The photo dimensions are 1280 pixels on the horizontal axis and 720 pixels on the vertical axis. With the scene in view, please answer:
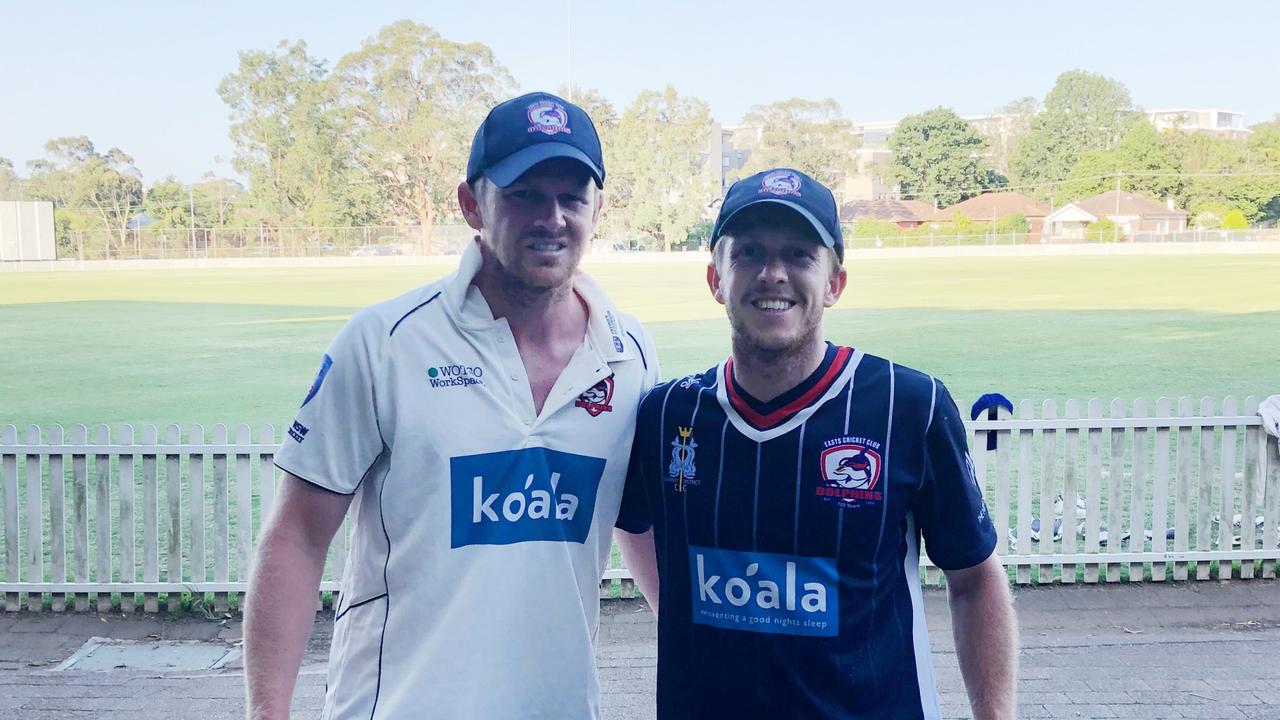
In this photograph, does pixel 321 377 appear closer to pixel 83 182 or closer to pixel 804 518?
pixel 804 518

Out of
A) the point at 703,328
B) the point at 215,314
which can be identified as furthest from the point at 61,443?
the point at 215,314

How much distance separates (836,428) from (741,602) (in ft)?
1.03

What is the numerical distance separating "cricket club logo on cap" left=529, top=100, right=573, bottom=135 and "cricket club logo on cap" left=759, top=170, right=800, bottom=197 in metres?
0.35

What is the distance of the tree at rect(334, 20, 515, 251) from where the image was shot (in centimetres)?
4488

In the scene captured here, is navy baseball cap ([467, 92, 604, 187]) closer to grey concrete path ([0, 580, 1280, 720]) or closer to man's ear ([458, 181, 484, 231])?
man's ear ([458, 181, 484, 231])

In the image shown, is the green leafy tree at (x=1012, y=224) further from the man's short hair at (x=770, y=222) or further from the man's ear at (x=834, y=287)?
the man's short hair at (x=770, y=222)

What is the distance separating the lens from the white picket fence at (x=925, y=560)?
5.65 meters

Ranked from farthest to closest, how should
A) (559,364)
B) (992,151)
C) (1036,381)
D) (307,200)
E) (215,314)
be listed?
1. (992,151)
2. (307,200)
3. (215,314)
4. (1036,381)
5. (559,364)

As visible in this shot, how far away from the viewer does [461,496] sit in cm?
175

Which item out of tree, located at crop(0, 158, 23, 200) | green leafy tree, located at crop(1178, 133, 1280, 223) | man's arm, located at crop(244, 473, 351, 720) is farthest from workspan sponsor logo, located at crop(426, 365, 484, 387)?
green leafy tree, located at crop(1178, 133, 1280, 223)

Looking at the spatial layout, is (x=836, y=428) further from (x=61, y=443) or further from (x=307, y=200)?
(x=307, y=200)

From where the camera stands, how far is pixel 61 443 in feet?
18.5

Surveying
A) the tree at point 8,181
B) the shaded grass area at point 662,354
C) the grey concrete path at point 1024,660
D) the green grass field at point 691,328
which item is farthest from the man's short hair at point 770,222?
the tree at point 8,181

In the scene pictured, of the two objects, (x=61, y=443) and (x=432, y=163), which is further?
(x=432, y=163)
